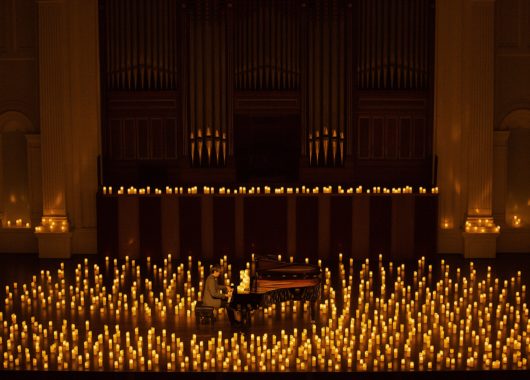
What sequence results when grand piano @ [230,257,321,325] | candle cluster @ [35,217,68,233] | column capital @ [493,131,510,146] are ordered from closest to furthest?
grand piano @ [230,257,321,325] < candle cluster @ [35,217,68,233] < column capital @ [493,131,510,146]

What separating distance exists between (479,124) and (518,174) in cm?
167

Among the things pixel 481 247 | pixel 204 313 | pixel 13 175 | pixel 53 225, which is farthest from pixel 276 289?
pixel 13 175

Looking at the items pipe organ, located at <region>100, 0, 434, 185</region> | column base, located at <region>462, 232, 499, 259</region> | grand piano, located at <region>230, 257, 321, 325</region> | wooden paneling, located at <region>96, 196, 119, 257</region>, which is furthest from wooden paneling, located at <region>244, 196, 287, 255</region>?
grand piano, located at <region>230, 257, 321, 325</region>

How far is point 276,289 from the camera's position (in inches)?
440

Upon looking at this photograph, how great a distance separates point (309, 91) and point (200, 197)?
3255mm

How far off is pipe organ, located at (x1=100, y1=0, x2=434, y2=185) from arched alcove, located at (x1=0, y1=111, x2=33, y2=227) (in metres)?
1.72

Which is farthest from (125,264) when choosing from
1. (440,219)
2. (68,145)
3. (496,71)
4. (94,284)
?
(496,71)

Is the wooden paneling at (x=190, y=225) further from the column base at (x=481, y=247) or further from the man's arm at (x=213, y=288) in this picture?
the column base at (x=481, y=247)

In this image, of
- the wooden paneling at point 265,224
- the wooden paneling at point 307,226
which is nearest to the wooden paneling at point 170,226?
the wooden paneling at point 265,224

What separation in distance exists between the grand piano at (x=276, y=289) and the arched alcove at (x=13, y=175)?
278 inches

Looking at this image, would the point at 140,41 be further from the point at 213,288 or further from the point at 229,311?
the point at 229,311

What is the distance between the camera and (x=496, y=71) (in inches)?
639

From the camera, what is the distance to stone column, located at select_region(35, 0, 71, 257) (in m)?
15.9

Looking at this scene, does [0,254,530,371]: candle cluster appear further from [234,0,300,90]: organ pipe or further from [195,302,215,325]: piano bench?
[234,0,300,90]: organ pipe
